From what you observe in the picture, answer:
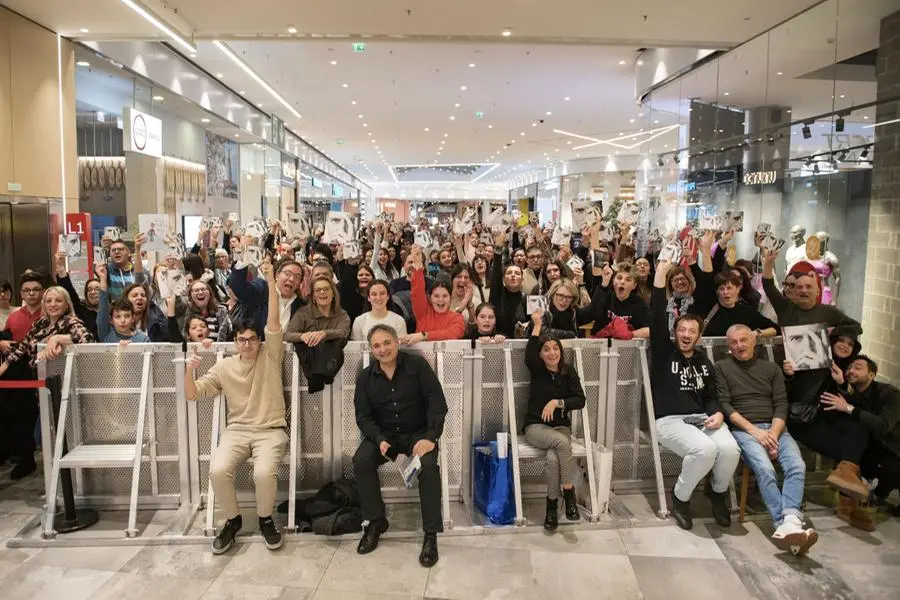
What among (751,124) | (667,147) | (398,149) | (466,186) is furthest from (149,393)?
(466,186)

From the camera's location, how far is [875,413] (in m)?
4.19

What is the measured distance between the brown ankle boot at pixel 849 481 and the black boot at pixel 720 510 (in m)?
0.71

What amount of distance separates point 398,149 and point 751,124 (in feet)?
60.6

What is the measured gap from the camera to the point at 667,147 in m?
11.4

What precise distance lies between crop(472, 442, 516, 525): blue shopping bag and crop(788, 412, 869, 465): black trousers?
6.72 feet

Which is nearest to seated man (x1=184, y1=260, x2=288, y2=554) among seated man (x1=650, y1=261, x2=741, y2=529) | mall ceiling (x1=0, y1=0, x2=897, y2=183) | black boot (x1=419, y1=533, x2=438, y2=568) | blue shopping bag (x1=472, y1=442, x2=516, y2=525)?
black boot (x1=419, y1=533, x2=438, y2=568)

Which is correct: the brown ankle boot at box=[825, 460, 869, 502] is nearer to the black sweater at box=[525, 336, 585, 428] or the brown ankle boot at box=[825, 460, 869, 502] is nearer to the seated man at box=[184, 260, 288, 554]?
the black sweater at box=[525, 336, 585, 428]

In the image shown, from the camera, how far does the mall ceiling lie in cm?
685

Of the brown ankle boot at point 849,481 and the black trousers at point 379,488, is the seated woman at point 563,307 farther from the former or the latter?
the brown ankle boot at point 849,481

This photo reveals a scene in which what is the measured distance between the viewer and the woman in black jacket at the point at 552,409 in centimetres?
399

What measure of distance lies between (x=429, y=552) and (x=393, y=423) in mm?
795

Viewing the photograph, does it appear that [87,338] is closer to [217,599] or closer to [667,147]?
[217,599]

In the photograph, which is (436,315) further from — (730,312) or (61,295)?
(61,295)

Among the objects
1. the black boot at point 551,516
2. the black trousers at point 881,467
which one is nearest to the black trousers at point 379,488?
the black boot at point 551,516
